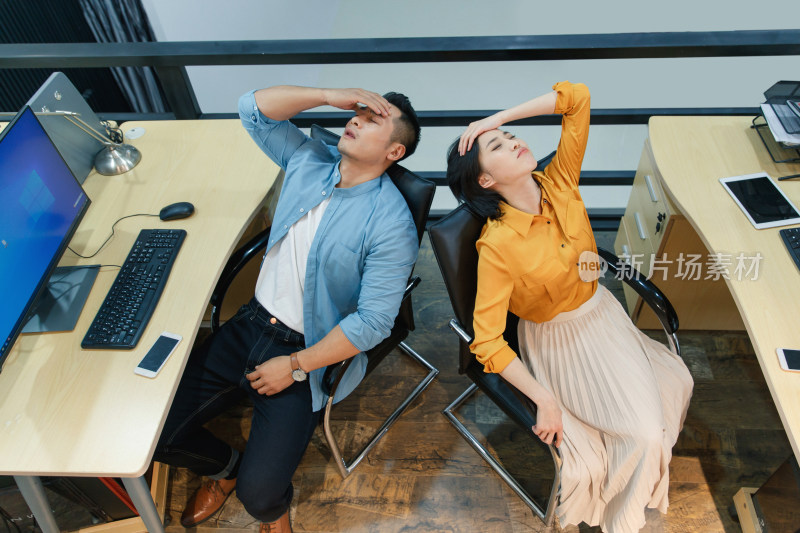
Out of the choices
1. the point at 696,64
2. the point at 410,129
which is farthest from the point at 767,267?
the point at 696,64

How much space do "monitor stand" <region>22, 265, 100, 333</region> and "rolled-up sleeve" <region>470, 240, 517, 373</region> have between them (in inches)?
43.6

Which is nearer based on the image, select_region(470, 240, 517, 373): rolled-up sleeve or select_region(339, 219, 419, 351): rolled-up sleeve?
select_region(470, 240, 517, 373): rolled-up sleeve

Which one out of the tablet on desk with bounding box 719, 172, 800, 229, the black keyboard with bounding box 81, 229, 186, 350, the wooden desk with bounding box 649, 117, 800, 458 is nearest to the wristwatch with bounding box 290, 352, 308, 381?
the black keyboard with bounding box 81, 229, 186, 350

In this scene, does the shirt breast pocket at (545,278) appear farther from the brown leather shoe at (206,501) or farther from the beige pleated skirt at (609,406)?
the brown leather shoe at (206,501)

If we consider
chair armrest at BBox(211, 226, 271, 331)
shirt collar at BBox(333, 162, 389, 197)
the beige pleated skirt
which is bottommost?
the beige pleated skirt

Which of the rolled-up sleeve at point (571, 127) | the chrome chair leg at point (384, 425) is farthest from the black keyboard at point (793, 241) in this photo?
the chrome chair leg at point (384, 425)

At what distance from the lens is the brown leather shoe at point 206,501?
2037mm

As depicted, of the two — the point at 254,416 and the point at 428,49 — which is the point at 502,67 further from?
the point at 254,416

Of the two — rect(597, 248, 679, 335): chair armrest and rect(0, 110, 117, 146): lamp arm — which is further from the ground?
rect(0, 110, 117, 146): lamp arm

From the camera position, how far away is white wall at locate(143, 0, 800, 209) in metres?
3.38

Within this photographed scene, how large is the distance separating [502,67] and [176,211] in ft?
9.83

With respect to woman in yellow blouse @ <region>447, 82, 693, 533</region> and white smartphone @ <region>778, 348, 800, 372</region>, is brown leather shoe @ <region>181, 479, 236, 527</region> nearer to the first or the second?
woman in yellow blouse @ <region>447, 82, 693, 533</region>

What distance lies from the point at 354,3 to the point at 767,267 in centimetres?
444

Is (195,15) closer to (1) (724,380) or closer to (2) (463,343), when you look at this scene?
(2) (463,343)
